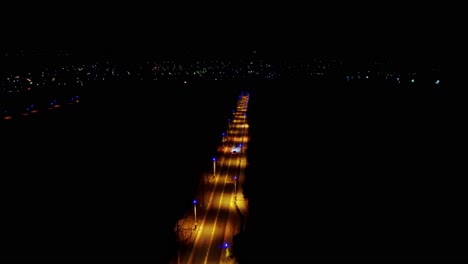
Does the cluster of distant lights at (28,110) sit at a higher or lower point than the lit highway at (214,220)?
lower

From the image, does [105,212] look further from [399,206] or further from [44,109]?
[44,109]

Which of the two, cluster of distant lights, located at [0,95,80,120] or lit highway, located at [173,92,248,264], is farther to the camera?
cluster of distant lights, located at [0,95,80,120]

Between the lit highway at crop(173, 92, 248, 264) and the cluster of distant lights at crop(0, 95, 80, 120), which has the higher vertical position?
the lit highway at crop(173, 92, 248, 264)

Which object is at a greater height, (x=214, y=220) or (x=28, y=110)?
(x=214, y=220)

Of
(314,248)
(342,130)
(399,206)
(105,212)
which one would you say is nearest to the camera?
(314,248)

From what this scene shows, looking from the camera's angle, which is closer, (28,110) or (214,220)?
(214,220)

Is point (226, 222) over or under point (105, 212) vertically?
under

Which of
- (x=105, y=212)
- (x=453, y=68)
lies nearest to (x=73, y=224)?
(x=105, y=212)

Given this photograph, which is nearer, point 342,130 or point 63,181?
point 63,181
